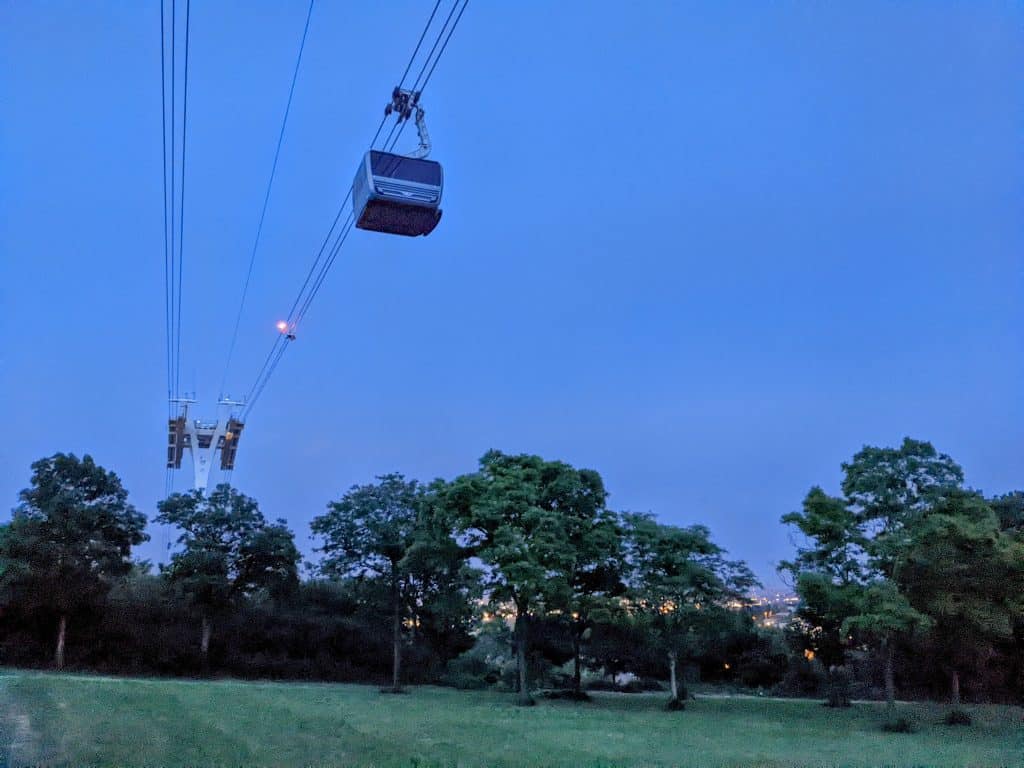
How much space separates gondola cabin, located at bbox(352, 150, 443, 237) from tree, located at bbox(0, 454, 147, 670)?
82.0 ft

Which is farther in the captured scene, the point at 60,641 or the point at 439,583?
the point at 439,583

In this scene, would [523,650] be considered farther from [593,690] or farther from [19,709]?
[19,709]

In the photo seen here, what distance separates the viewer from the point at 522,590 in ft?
83.9

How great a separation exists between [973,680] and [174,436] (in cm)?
3673

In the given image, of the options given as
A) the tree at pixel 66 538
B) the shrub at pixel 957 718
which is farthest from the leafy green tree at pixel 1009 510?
the tree at pixel 66 538

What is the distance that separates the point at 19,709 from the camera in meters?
16.0

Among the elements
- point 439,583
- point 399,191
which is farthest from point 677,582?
point 399,191

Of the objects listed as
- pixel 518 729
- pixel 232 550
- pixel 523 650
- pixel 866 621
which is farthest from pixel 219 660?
pixel 866 621

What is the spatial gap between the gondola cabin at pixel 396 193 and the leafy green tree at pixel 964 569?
15349mm

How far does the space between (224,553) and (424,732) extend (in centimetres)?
2121

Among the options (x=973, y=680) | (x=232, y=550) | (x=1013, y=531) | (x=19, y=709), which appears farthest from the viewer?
(x=232, y=550)

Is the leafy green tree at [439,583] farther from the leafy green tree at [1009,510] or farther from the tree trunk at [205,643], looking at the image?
the leafy green tree at [1009,510]

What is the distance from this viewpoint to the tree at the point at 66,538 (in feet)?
98.7

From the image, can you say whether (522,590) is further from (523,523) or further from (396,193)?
(396,193)
